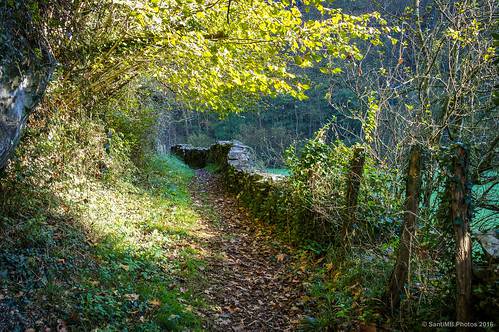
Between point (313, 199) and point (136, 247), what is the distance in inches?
118

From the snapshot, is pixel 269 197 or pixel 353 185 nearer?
pixel 353 185

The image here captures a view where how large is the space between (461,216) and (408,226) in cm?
75

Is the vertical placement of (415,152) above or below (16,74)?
below

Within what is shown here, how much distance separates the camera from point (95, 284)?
3.96m

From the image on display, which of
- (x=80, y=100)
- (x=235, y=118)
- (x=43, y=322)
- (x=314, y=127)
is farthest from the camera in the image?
(x=235, y=118)

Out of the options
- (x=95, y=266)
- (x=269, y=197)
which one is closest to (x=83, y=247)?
(x=95, y=266)

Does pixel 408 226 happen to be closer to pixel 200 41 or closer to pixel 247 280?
pixel 247 280

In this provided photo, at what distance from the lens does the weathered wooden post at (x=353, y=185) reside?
5148mm

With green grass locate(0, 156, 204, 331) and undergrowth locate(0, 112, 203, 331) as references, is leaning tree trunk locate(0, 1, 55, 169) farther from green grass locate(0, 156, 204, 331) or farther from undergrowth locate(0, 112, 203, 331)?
green grass locate(0, 156, 204, 331)

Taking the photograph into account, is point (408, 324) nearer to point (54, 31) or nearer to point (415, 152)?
point (415, 152)

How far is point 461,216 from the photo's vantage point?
2.94 metres

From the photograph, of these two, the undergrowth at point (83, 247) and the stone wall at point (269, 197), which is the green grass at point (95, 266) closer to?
the undergrowth at point (83, 247)

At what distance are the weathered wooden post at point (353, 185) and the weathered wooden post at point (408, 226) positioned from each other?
146cm

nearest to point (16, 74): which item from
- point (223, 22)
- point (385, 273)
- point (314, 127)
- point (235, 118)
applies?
point (223, 22)
